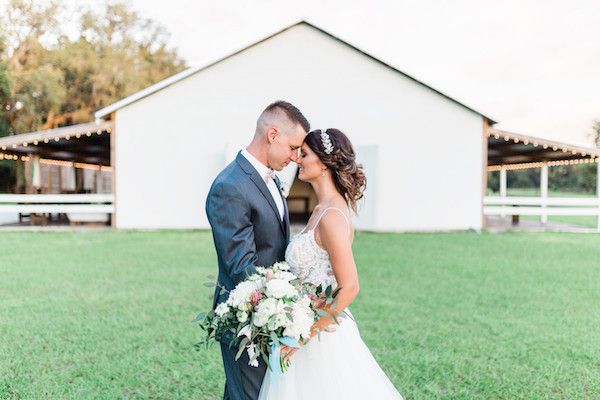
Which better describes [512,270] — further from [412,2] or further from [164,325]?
[412,2]

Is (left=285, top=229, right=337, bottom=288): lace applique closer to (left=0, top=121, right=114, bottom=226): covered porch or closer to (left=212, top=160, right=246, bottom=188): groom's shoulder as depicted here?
(left=212, top=160, right=246, bottom=188): groom's shoulder

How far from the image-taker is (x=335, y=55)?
56.3 ft

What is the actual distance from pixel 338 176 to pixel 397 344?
3339mm

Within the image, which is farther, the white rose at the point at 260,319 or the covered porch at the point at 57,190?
the covered porch at the point at 57,190

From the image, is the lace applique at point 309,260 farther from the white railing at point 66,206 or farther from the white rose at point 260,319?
the white railing at point 66,206

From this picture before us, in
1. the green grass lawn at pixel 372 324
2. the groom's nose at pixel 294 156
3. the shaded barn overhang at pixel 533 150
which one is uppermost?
the shaded barn overhang at pixel 533 150

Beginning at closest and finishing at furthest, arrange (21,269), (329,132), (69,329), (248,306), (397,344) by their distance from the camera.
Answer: (248,306)
(329,132)
(397,344)
(69,329)
(21,269)

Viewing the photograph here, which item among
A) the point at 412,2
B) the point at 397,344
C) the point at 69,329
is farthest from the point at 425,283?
the point at 412,2

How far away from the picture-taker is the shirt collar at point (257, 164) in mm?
2633

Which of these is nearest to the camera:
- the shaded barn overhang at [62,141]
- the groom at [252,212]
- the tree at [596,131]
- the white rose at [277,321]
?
the white rose at [277,321]

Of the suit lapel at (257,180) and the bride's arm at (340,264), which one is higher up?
the suit lapel at (257,180)

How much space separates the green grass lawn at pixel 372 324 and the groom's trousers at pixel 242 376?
176cm

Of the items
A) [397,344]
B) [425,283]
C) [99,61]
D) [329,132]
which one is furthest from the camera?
[99,61]

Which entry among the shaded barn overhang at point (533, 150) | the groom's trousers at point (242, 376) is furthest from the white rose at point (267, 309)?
the shaded barn overhang at point (533, 150)
